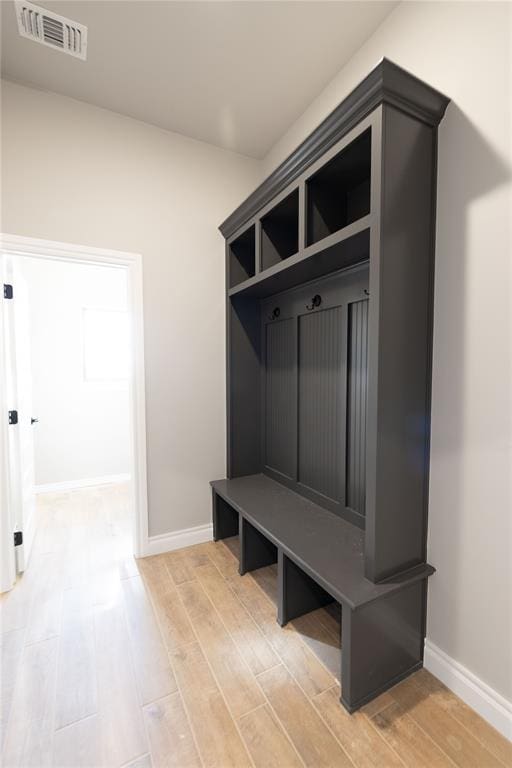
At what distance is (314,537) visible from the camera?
1744 mm

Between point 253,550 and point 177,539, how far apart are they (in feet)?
2.21

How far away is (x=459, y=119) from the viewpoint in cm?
135

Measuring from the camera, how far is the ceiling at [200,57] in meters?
1.61

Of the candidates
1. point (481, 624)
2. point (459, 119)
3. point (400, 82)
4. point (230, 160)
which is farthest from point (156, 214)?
point (481, 624)

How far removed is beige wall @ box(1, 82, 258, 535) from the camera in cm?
204

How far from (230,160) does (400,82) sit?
1698 millimetres

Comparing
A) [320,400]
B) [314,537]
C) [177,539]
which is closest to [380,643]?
[314,537]

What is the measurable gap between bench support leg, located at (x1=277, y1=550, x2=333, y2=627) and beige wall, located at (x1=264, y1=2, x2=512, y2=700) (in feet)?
1.96

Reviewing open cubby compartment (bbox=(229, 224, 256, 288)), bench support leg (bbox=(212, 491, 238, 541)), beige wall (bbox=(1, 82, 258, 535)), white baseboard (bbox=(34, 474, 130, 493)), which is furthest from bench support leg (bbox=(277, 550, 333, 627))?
white baseboard (bbox=(34, 474, 130, 493))

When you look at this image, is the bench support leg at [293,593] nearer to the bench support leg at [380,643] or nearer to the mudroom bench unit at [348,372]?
the mudroom bench unit at [348,372]

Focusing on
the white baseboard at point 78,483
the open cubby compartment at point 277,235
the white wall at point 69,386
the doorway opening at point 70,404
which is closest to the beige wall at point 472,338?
the open cubby compartment at point 277,235

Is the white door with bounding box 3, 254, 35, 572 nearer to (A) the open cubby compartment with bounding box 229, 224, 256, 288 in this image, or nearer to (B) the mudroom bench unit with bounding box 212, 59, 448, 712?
(B) the mudroom bench unit with bounding box 212, 59, 448, 712

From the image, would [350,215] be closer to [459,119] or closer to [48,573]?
[459,119]

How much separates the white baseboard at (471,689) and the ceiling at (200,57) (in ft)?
9.71
